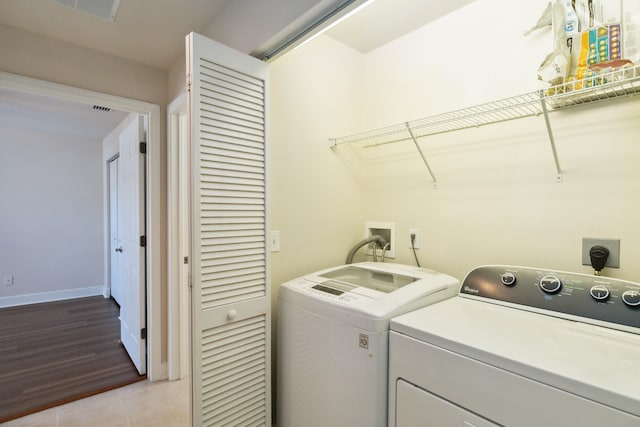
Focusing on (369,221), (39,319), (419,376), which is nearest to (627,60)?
(419,376)

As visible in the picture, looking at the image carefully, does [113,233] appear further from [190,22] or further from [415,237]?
[415,237]

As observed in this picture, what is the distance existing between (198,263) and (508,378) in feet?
3.74

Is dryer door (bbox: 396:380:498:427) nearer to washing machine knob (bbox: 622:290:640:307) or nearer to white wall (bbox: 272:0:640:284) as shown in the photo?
washing machine knob (bbox: 622:290:640:307)

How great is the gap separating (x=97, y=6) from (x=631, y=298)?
2.67m

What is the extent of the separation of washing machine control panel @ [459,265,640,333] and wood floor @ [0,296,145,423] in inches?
102

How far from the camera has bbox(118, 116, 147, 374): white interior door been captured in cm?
244

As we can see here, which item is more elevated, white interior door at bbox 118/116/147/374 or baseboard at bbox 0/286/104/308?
white interior door at bbox 118/116/147/374

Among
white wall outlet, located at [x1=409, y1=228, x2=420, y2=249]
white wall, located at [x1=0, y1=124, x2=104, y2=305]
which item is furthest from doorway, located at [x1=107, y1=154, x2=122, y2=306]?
white wall outlet, located at [x1=409, y1=228, x2=420, y2=249]

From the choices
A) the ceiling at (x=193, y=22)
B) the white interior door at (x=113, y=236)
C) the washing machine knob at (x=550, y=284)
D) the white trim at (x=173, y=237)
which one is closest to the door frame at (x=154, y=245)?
the white trim at (x=173, y=237)

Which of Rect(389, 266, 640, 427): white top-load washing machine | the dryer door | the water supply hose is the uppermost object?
the water supply hose

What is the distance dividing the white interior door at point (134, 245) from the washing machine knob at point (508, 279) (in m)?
2.44

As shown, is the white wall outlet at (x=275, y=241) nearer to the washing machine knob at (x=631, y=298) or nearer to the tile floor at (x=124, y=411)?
the tile floor at (x=124, y=411)

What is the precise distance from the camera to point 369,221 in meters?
2.18

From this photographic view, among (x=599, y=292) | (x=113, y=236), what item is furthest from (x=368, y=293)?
(x=113, y=236)
